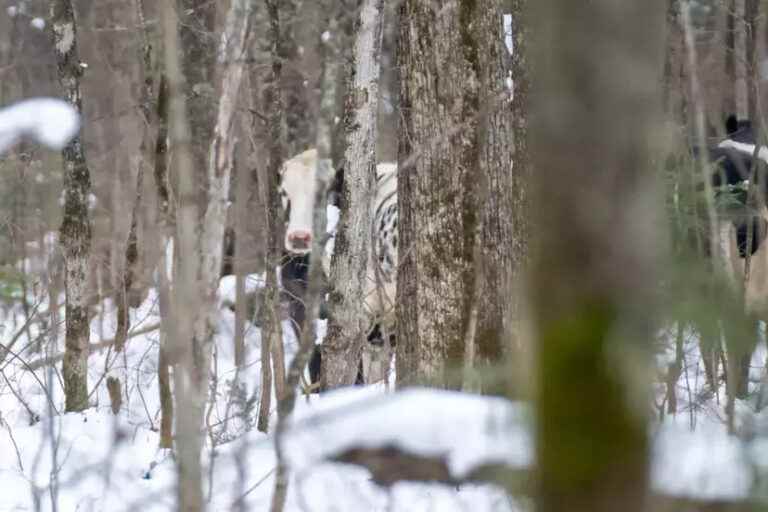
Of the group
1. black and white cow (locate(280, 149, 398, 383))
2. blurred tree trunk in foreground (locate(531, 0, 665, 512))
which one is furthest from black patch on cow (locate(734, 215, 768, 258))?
blurred tree trunk in foreground (locate(531, 0, 665, 512))

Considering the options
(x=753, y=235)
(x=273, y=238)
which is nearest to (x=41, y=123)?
(x=273, y=238)

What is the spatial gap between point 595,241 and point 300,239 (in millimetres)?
7682

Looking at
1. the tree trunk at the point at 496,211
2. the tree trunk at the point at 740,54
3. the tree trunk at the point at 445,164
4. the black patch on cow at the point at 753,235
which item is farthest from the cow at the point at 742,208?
the tree trunk at the point at 445,164

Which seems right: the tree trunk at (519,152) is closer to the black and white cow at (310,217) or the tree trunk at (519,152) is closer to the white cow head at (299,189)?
the black and white cow at (310,217)

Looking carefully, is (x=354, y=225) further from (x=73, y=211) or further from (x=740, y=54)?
(x=740, y=54)

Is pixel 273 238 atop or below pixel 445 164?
below

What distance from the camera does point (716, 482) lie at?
1834 millimetres

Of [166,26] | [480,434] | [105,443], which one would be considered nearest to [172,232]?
[105,443]

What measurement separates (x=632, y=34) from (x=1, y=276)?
486 cm

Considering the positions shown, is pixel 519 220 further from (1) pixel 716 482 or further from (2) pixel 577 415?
(2) pixel 577 415

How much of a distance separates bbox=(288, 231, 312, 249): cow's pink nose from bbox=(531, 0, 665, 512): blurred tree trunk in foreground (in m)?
7.46

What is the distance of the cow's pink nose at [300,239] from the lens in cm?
864

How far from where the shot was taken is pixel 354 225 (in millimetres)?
7230

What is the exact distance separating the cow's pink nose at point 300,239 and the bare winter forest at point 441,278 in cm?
2
